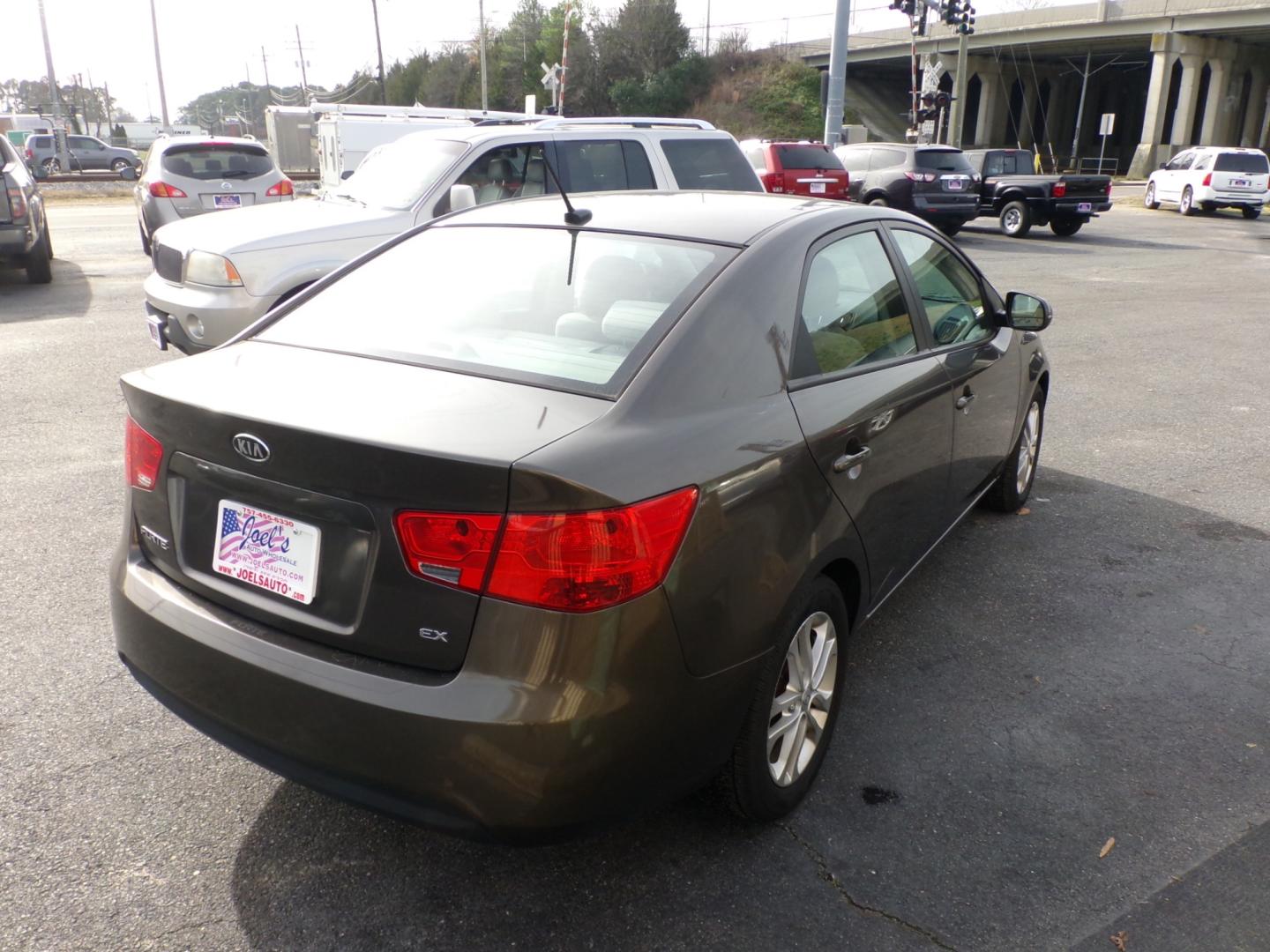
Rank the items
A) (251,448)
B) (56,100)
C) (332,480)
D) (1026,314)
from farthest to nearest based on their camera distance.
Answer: (56,100) < (1026,314) < (251,448) < (332,480)

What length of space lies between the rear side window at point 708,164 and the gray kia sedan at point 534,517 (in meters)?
5.97

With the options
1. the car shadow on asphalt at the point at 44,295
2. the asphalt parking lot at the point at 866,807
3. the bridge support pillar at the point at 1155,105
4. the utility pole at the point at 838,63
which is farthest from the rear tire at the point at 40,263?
the bridge support pillar at the point at 1155,105

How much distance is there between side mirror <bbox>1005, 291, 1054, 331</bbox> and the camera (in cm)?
455

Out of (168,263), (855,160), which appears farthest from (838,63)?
(168,263)

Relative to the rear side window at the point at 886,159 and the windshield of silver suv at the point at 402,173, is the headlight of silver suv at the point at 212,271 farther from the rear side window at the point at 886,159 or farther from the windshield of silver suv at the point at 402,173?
the rear side window at the point at 886,159

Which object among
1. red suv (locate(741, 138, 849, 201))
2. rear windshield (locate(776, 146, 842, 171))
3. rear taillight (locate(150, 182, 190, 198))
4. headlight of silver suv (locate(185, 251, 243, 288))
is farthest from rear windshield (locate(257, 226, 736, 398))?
rear windshield (locate(776, 146, 842, 171))

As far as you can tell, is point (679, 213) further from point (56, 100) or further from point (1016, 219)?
point (56, 100)

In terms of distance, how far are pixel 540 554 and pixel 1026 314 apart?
10.5 ft

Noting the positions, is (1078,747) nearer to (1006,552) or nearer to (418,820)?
(1006,552)

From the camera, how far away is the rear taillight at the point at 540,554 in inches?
83.8

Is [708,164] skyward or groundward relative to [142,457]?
skyward

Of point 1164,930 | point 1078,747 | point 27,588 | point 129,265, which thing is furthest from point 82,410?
point 129,265

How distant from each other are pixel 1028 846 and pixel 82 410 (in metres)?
6.27

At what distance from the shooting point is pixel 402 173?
8.32 meters
